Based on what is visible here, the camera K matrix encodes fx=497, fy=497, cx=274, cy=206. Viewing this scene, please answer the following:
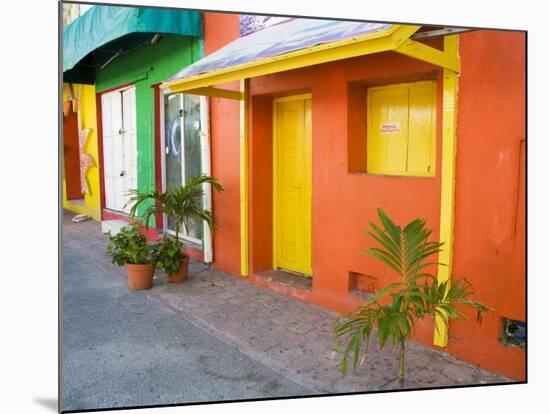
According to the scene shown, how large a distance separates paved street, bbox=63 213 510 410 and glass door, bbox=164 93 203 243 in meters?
1.44

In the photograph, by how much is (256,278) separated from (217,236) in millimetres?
781

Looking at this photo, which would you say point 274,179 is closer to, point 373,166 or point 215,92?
point 215,92

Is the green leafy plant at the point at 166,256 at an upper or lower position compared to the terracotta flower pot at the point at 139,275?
upper

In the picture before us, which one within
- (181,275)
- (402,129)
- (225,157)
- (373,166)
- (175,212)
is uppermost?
(402,129)

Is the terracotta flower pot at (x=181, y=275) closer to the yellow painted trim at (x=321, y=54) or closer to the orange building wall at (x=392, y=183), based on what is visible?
the orange building wall at (x=392, y=183)

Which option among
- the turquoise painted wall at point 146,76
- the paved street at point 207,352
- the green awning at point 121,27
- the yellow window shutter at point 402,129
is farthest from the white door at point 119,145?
the yellow window shutter at point 402,129

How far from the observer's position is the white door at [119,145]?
6816 millimetres

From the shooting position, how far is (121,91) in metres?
6.87

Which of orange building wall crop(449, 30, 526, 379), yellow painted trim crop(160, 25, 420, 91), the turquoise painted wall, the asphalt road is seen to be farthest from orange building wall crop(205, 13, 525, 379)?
the asphalt road

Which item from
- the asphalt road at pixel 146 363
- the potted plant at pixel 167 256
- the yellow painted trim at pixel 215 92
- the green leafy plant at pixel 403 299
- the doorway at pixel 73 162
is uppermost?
the yellow painted trim at pixel 215 92

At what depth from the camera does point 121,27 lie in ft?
16.8

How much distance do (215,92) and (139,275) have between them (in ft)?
6.33

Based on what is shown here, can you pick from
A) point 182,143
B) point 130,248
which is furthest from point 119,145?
point 130,248

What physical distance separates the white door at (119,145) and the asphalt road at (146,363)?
2684 millimetres
